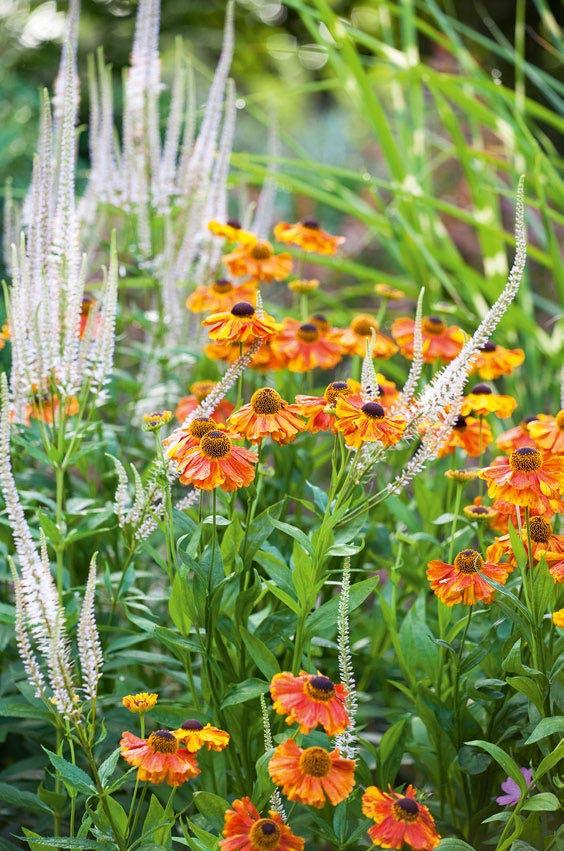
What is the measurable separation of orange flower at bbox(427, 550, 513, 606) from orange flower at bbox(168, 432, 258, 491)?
1.25 ft

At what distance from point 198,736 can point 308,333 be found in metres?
0.99

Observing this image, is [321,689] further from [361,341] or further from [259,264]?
[259,264]

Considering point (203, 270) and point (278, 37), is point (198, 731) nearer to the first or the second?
point (203, 270)

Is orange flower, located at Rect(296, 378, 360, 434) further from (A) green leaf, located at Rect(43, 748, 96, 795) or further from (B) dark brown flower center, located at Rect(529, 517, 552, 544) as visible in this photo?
(A) green leaf, located at Rect(43, 748, 96, 795)

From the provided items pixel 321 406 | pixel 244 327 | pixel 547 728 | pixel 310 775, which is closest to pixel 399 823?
pixel 310 775

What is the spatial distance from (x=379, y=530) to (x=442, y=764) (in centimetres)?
67

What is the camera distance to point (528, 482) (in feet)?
5.13

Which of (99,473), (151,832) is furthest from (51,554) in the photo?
(151,832)

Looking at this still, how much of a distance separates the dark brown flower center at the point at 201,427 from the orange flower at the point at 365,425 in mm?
201

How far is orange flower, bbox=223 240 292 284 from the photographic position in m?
2.34

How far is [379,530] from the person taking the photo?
7.79 feet

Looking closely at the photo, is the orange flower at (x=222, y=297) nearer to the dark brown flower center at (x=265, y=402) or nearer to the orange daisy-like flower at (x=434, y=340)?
the orange daisy-like flower at (x=434, y=340)

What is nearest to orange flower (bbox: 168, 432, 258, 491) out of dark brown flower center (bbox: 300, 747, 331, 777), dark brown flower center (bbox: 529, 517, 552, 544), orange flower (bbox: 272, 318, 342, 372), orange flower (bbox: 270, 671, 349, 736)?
orange flower (bbox: 270, 671, 349, 736)

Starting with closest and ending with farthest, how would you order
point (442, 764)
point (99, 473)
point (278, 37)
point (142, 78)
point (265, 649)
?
point (265, 649) → point (442, 764) → point (99, 473) → point (142, 78) → point (278, 37)
